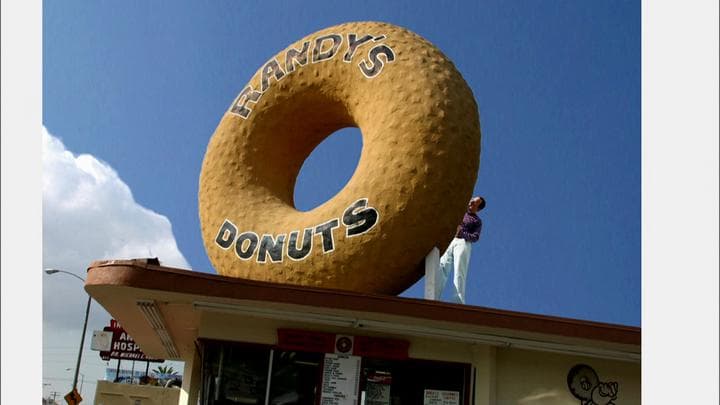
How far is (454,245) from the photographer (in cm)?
992

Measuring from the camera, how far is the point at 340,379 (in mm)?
6996

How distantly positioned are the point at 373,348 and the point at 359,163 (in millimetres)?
2594

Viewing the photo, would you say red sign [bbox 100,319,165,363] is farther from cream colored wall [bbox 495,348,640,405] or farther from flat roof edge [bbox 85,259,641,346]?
flat roof edge [bbox 85,259,641,346]

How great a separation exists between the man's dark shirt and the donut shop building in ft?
9.03

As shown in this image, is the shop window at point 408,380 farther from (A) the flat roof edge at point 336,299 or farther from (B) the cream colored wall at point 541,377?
(A) the flat roof edge at point 336,299

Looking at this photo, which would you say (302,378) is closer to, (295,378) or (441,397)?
(295,378)

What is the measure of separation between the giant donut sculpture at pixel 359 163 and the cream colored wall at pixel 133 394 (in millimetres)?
10729

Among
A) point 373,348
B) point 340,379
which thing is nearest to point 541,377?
point 373,348

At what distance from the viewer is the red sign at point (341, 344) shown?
7008 mm

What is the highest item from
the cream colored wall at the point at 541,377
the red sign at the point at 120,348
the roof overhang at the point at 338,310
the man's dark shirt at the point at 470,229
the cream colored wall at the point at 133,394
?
the man's dark shirt at the point at 470,229

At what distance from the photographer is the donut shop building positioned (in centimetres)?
635

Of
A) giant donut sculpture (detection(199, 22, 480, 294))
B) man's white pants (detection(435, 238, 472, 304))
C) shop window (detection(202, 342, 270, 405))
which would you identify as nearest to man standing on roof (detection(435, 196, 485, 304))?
man's white pants (detection(435, 238, 472, 304))

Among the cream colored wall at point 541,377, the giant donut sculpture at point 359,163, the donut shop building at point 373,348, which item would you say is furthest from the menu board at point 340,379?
the cream colored wall at point 541,377

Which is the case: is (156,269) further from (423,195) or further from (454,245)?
(454,245)
